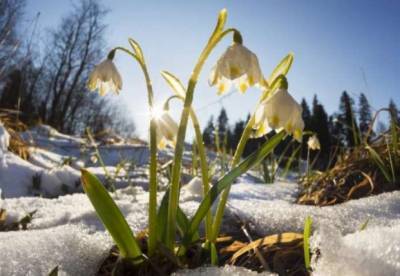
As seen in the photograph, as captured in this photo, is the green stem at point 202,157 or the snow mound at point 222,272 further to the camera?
the green stem at point 202,157

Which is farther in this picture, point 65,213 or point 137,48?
point 65,213

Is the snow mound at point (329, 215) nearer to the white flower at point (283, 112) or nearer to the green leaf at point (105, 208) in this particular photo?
the white flower at point (283, 112)

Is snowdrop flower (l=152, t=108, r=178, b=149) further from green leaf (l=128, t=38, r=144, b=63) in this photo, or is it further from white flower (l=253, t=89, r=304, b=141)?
white flower (l=253, t=89, r=304, b=141)

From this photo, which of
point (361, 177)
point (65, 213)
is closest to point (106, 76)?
point (65, 213)

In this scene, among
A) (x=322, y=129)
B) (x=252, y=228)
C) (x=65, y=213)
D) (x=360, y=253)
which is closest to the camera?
(x=360, y=253)

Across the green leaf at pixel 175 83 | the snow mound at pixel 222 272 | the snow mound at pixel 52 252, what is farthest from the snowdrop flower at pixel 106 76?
the snow mound at pixel 222 272

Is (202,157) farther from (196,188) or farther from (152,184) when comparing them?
(196,188)

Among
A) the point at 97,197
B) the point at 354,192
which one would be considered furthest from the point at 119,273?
the point at 354,192

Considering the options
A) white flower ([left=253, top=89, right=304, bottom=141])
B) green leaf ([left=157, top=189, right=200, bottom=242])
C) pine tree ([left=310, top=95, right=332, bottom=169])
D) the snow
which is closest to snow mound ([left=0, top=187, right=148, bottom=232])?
the snow
